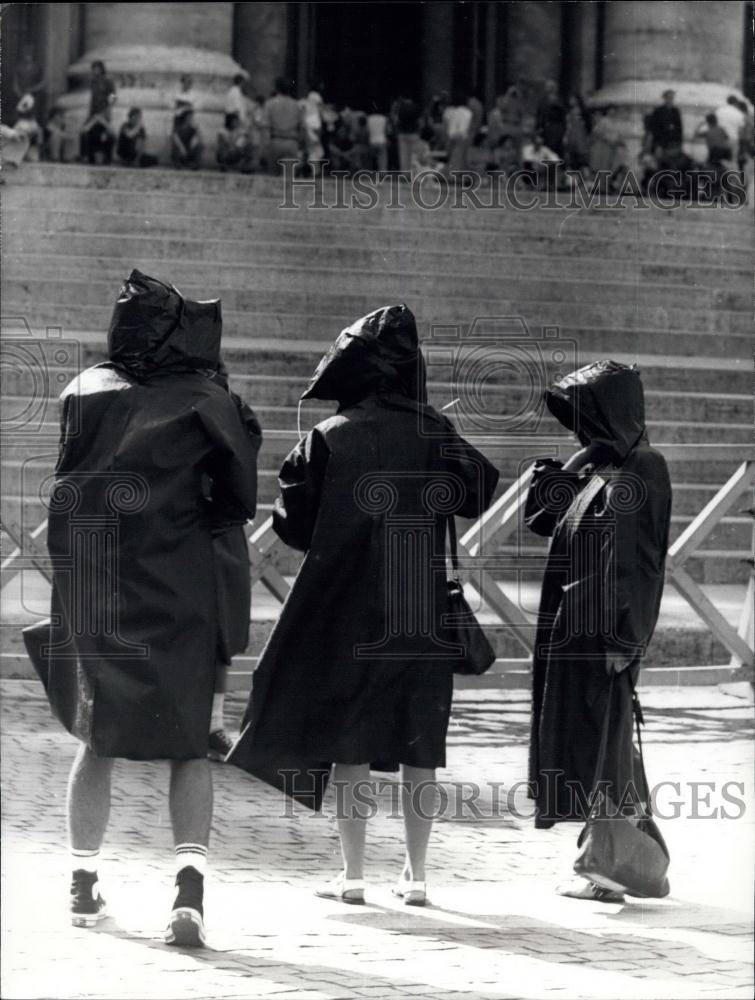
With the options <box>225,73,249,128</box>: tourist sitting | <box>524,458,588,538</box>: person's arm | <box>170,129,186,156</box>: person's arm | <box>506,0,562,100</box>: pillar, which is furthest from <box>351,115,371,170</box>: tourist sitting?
Result: <box>524,458,588,538</box>: person's arm

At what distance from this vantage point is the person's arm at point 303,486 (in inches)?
246

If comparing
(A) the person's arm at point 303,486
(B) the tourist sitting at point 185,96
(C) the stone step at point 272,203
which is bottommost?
(A) the person's arm at point 303,486

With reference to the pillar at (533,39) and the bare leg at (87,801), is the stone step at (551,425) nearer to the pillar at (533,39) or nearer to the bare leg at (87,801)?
the bare leg at (87,801)

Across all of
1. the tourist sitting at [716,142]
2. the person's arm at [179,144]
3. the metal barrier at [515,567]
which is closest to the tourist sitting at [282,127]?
the person's arm at [179,144]

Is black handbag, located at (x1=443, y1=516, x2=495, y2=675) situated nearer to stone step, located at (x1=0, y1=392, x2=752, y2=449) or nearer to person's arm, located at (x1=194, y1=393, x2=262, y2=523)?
person's arm, located at (x1=194, y1=393, x2=262, y2=523)

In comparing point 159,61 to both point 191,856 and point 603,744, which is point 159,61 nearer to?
point 603,744

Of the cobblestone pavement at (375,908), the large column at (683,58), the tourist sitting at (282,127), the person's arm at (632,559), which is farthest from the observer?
the large column at (683,58)

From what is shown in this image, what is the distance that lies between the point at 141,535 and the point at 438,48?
2797 cm

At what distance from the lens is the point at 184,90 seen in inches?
973

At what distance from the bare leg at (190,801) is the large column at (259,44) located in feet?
80.1

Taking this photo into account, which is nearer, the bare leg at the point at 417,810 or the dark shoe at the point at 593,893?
the bare leg at the point at 417,810

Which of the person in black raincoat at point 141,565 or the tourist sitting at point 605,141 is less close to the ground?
the tourist sitting at point 605,141

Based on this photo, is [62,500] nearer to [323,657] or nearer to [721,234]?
[323,657]

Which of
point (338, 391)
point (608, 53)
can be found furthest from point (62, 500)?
point (608, 53)
